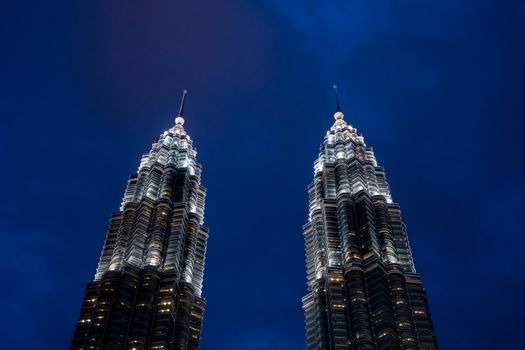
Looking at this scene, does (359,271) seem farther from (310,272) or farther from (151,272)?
(151,272)

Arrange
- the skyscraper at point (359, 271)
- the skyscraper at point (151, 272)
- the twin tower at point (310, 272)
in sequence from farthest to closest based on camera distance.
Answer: the skyscraper at point (151, 272)
the twin tower at point (310, 272)
the skyscraper at point (359, 271)

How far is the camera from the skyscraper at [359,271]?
140 m

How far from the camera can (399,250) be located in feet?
531

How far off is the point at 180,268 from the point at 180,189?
91.8 ft

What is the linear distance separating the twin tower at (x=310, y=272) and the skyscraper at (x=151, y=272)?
0.83 ft

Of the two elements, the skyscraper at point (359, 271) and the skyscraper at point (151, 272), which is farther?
the skyscraper at point (151, 272)

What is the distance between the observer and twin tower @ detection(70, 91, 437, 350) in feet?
463

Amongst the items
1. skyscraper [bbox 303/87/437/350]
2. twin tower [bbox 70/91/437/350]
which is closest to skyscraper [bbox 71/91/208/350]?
twin tower [bbox 70/91/437/350]

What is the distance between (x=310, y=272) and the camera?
167125 mm

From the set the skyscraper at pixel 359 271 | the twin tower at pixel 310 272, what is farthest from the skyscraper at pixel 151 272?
the skyscraper at pixel 359 271

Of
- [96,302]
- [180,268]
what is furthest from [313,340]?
[96,302]

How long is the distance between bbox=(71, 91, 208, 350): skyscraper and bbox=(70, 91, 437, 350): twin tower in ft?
0.83

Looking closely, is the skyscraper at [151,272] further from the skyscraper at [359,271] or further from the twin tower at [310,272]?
the skyscraper at [359,271]

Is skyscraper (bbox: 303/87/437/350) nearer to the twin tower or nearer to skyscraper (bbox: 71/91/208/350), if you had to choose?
the twin tower
